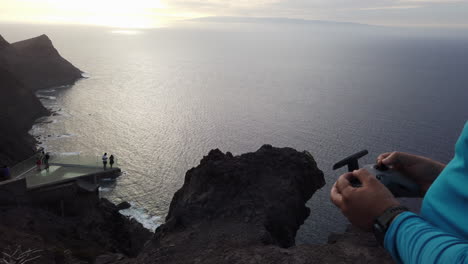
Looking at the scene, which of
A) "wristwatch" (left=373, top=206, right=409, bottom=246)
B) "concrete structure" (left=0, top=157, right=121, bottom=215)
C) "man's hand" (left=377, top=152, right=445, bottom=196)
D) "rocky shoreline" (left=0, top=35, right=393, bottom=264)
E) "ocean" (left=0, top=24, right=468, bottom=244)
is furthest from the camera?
"ocean" (left=0, top=24, right=468, bottom=244)

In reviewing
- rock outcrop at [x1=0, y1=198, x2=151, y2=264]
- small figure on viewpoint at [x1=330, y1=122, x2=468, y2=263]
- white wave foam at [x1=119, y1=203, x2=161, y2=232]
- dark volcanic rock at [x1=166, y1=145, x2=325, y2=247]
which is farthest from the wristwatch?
white wave foam at [x1=119, y1=203, x2=161, y2=232]

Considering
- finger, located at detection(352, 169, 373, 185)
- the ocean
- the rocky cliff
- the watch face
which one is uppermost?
finger, located at detection(352, 169, 373, 185)

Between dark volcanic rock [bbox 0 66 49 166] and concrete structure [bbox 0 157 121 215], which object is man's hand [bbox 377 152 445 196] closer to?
concrete structure [bbox 0 157 121 215]

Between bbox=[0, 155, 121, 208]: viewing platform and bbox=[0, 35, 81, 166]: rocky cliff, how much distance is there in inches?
253

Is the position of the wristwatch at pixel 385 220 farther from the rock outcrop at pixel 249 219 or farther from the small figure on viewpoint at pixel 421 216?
the rock outcrop at pixel 249 219

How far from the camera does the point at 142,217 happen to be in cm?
3014

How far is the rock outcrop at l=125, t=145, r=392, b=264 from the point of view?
9.84 meters

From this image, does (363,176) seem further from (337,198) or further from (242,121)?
(242,121)

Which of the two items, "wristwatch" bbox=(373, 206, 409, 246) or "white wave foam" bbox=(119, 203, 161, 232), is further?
"white wave foam" bbox=(119, 203, 161, 232)

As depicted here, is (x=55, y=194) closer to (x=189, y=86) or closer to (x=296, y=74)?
(x=189, y=86)

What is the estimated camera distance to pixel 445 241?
1.49 m

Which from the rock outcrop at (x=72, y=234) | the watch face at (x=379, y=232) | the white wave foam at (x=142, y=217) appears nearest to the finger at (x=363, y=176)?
the watch face at (x=379, y=232)

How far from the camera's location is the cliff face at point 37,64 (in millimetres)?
69875

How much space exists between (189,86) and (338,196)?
84864 millimetres
